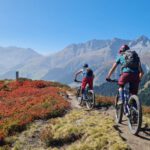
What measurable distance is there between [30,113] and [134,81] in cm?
885

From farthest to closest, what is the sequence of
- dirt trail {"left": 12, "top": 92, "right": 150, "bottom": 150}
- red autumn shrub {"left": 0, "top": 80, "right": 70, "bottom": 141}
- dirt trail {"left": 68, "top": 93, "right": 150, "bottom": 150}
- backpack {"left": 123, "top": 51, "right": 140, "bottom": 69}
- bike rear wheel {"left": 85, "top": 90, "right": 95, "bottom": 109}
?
bike rear wheel {"left": 85, "top": 90, "right": 95, "bottom": 109} < red autumn shrub {"left": 0, "top": 80, "right": 70, "bottom": 141} < backpack {"left": 123, "top": 51, "right": 140, "bottom": 69} < dirt trail {"left": 12, "top": 92, "right": 150, "bottom": 150} < dirt trail {"left": 68, "top": 93, "right": 150, "bottom": 150}

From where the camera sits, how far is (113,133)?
1307 centimetres

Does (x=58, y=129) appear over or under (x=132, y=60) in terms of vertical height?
under

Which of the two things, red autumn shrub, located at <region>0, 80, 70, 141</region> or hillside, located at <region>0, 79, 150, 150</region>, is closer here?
hillside, located at <region>0, 79, 150, 150</region>

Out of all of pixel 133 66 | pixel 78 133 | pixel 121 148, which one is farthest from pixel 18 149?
pixel 133 66

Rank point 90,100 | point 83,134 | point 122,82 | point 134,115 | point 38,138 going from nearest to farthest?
1. point 134,115
2. point 122,82
3. point 83,134
4. point 38,138
5. point 90,100

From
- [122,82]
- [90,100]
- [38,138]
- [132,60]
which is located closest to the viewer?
[132,60]

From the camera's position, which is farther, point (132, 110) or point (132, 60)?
point (132, 60)

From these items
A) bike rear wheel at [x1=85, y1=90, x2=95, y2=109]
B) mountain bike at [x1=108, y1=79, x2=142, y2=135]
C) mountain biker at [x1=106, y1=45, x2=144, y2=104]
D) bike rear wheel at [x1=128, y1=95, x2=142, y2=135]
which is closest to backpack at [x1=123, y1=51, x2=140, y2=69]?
mountain biker at [x1=106, y1=45, x2=144, y2=104]

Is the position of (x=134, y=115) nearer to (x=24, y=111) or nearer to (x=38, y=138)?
(x=38, y=138)

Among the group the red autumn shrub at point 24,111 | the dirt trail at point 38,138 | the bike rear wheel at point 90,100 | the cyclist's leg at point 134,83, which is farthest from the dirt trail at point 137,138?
the bike rear wheel at point 90,100

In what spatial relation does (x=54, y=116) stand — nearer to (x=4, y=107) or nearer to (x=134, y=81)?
(x=4, y=107)

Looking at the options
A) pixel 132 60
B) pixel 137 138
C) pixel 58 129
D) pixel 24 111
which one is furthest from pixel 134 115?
pixel 24 111

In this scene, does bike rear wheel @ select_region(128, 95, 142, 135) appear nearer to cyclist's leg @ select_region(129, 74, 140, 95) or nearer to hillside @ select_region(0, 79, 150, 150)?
hillside @ select_region(0, 79, 150, 150)
